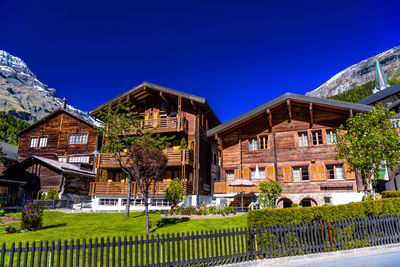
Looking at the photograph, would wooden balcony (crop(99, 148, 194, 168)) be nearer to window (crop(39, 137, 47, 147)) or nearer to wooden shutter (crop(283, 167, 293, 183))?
wooden shutter (crop(283, 167, 293, 183))

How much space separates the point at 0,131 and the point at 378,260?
422 feet

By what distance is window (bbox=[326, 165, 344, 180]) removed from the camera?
80.4 ft

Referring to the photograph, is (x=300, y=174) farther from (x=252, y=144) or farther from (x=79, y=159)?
(x=79, y=159)

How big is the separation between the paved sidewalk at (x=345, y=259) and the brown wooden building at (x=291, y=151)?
12678 mm

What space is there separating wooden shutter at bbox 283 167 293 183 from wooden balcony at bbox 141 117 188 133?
34.5 feet

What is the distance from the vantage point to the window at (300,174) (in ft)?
83.5

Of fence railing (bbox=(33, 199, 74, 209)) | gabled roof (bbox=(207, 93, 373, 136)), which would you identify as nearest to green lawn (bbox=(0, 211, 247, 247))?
fence railing (bbox=(33, 199, 74, 209))

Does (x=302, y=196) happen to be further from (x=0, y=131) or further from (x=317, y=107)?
(x=0, y=131)

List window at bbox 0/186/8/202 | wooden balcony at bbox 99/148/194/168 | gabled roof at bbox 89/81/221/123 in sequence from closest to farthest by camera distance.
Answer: wooden balcony at bbox 99/148/194/168 < gabled roof at bbox 89/81/221/123 < window at bbox 0/186/8/202

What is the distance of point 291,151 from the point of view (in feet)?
85.5

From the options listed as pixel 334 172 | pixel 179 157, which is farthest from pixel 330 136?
pixel 179 157

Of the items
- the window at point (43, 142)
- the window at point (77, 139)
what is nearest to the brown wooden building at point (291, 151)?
the window at point (77, 139)

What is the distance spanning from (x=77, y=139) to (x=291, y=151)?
28.1 metres

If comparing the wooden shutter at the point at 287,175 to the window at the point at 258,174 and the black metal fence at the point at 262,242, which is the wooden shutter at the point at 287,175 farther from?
the black metal fence at the point at 262,242
